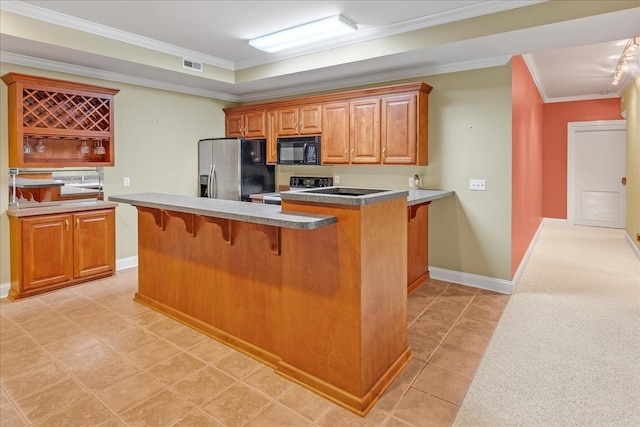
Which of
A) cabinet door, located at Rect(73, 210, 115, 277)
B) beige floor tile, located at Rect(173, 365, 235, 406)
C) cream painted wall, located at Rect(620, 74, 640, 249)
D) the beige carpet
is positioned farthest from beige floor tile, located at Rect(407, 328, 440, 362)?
cream painted wall, located at Rect(620, 74, 640, 249)

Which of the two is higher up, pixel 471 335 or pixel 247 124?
pixel 247 124

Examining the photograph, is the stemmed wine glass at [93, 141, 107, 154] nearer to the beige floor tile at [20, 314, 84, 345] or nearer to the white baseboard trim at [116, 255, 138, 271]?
the white baseboard trim at [116, 255, 138, 271]

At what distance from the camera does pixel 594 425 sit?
1.96 meters

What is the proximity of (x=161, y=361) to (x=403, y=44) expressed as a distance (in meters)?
3.46

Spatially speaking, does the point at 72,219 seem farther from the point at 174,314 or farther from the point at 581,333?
the point at 581,333

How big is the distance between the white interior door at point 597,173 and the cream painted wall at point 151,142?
723 centimetres

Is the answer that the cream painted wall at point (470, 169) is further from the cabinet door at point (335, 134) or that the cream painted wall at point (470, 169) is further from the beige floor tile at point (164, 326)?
the beige floor tile at point (164, 326)

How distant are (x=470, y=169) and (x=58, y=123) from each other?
445 centimetres

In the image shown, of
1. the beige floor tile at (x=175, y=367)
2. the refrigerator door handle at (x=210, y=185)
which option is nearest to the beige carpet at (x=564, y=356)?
the beige floor tile at (x=175, y=367)

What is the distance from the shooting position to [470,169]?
4199mm

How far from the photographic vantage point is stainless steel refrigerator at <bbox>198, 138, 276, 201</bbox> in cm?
536

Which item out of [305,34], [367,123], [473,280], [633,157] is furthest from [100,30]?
[633,157]

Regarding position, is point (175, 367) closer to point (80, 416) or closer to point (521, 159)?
point (80, 416)

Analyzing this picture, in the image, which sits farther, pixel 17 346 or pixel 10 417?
pixel 17 346
